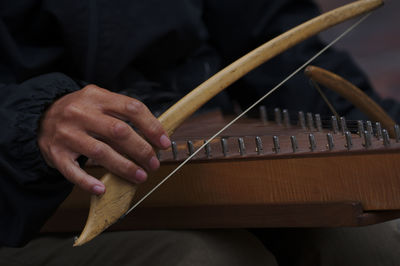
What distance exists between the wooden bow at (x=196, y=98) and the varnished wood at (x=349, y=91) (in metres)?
0.12

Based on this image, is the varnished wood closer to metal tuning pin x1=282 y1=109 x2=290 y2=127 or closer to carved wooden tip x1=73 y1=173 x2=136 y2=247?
metal tuning pin x1=282 y1=109 x2=290 y2=127

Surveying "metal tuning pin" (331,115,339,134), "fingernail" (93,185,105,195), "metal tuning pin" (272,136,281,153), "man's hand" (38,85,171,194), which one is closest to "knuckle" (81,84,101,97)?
"man's hand" (38,85,171,194)

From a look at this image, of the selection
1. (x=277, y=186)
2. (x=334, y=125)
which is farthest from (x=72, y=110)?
(x=334, y=125)

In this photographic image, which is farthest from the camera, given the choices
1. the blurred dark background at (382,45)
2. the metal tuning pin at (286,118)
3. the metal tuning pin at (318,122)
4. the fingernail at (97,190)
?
the blurred dark background at (382,45)

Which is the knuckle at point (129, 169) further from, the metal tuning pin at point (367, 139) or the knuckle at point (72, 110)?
the metal tuning pin at point (367, 139)

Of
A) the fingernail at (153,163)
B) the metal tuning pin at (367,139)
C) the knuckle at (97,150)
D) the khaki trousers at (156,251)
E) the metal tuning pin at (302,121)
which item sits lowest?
the khaki trousers at (156,251)

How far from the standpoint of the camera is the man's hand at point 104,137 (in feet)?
2.06

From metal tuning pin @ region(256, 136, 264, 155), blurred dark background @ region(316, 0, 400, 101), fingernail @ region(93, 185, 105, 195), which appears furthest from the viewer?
blurred dark background @ region(316, 0, 400, 101)

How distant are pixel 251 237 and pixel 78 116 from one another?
0.30 metres

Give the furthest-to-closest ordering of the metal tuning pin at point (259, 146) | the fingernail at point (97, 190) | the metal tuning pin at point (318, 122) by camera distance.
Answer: the metal tuning pin at point (318, 122) → the metal tuning pin at point (259, 146) → the fingernail at point (97, 190)

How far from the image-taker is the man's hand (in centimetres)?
63

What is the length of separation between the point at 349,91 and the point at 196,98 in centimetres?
35

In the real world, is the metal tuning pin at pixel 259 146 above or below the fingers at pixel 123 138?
below

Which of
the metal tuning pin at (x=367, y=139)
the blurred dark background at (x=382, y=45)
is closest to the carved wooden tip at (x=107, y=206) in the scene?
the metal tuning pin at (x=367, y=139)
